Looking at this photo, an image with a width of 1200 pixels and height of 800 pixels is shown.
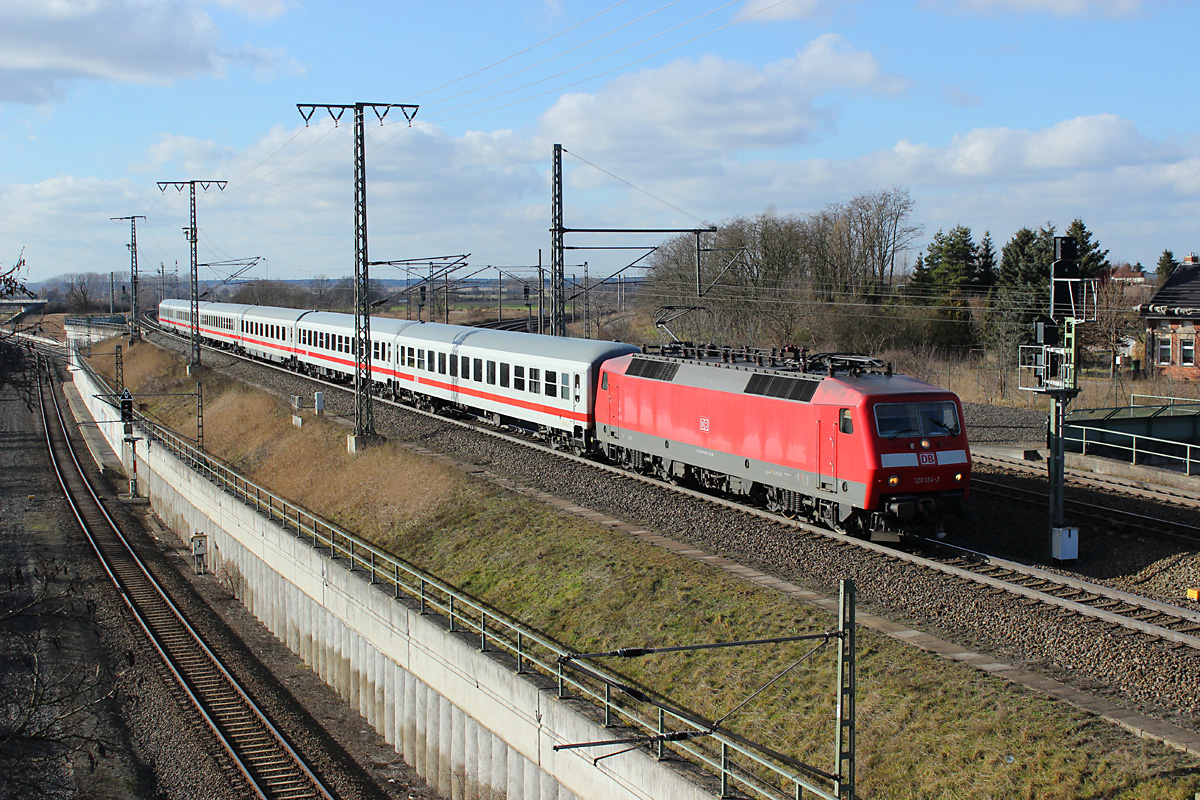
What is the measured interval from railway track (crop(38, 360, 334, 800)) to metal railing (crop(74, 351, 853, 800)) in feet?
12.0

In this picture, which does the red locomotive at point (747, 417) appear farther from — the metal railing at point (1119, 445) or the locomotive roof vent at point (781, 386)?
the metal railing at point (1119, 445)

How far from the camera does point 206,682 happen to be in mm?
23312

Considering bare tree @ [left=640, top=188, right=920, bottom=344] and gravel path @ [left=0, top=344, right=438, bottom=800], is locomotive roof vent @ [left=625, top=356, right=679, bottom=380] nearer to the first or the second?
gravel path @ [left=0, top=344, right=438, bottom=800]

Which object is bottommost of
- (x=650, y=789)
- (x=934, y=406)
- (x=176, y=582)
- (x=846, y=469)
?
(x=176, y=582)

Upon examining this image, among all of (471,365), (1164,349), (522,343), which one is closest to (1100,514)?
(522,343)

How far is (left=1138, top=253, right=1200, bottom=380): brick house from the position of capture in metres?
41.6

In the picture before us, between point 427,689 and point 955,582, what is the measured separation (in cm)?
957

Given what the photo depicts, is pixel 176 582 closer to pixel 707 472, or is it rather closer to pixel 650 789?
pixel 707 472

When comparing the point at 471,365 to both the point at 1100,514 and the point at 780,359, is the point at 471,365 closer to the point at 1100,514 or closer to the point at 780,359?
the point at 780,359


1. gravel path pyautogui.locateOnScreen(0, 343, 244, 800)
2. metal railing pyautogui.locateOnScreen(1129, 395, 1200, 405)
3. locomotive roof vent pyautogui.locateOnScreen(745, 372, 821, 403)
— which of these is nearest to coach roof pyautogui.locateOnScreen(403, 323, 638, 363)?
locomotive roof vent pyautogui.locateOnScreen(745, 372, 821, 403)

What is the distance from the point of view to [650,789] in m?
11.6

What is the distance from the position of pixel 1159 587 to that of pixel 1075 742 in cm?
805

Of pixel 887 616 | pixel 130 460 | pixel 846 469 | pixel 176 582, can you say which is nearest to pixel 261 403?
pixel 130 460

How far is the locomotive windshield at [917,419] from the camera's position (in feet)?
57.4
